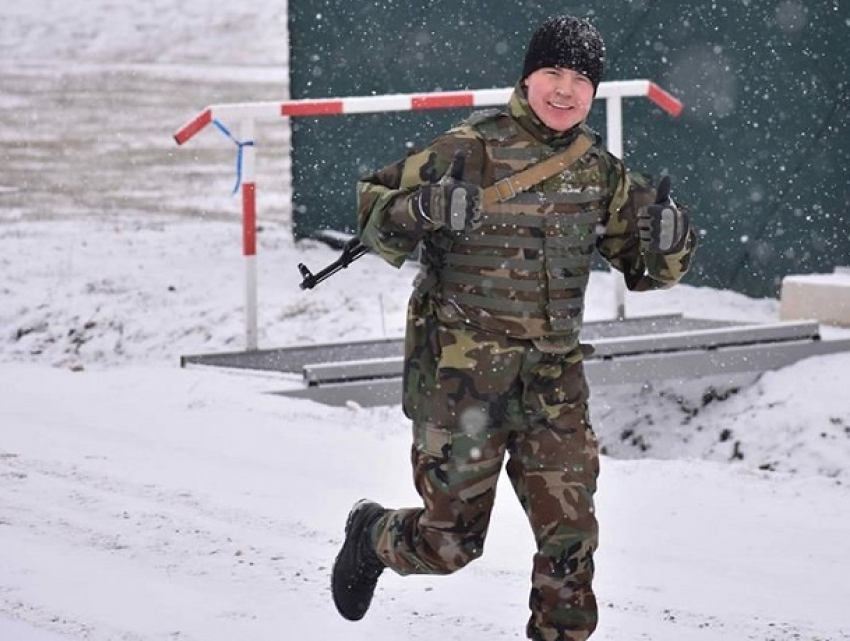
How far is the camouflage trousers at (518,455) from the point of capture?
4.10 m

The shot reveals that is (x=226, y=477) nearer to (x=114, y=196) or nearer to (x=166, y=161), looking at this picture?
(x=114, y=196)

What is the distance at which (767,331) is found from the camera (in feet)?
30.7

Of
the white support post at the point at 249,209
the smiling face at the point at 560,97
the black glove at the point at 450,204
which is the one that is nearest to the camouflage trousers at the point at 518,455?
the black glove at the point at 450,204

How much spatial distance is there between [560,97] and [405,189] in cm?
44

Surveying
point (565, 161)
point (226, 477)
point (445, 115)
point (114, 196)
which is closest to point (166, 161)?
point (114, 196)

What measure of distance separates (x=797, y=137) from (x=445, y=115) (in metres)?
2.75

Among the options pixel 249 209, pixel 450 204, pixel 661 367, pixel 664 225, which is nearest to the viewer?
pixel 450 204

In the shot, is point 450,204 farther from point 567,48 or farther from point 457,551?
point 457,551

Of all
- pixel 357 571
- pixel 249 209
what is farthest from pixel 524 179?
pixel 249 209

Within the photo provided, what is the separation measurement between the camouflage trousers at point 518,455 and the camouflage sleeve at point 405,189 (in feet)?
0.79

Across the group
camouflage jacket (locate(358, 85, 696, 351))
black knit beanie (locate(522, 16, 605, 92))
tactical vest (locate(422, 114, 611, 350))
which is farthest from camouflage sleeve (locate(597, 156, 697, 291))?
black knit beanie (locate(522, 16, 605, 92))

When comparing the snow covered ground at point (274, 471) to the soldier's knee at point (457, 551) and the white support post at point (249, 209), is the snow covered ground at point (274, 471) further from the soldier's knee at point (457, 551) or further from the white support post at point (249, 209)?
the white support post at point (249, 209)

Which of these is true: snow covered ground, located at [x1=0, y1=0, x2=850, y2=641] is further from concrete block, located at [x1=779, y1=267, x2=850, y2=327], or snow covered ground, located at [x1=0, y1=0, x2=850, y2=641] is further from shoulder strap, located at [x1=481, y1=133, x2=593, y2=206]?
shoulder strap, located at [x1=481, y1=133, x2=593, y2=206]

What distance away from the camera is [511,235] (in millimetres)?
4098
